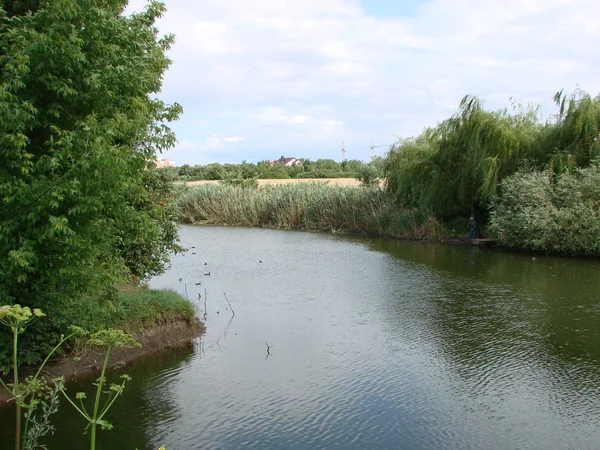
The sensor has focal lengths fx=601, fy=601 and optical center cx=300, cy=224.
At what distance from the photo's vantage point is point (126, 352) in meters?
9.85

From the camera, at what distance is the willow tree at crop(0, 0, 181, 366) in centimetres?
681

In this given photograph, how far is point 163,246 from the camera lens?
1318 centimetres

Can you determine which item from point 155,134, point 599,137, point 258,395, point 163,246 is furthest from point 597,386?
point 599,137

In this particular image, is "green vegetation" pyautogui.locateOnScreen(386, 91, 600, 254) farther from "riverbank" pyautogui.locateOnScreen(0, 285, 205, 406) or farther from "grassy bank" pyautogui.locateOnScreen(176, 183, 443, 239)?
"riverbank" pyautogui.locateOnScreen(0, 285, 205, 406)

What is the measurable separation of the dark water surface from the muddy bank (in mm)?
284

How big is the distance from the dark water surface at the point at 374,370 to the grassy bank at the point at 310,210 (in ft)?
40.1

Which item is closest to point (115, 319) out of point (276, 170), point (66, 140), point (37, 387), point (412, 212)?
point (66, 140)

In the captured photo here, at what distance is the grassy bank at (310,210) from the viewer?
30.4 meters

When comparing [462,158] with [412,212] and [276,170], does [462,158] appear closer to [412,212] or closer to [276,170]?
[412,212]

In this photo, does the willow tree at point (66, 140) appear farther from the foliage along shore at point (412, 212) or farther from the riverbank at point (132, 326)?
the foliage along shore at point (412, 212)

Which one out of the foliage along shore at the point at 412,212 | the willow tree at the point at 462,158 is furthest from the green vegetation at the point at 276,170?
the willow tree at the point at 462,158

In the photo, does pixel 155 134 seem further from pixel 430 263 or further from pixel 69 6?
pixel 430 263

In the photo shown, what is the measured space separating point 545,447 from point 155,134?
6.44 m

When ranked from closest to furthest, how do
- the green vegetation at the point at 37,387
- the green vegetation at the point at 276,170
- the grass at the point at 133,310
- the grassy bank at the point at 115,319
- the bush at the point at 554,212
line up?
the green vegetation at the point at 37,387, the grassy bank at the point at 115,319, the grass at the point at 133,310, the bush at the point at 554,212, the green vegetation at the point at 276,170
